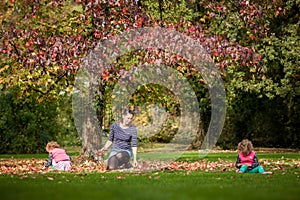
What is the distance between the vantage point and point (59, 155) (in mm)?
11977

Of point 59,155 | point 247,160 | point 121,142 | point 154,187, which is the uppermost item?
point 121,142

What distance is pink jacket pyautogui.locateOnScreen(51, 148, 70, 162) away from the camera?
469 inches

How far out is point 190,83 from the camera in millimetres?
21391

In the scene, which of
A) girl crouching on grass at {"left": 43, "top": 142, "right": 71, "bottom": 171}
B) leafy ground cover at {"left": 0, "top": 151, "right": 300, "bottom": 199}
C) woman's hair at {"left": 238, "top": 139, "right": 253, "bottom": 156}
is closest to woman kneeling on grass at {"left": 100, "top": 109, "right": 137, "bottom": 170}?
girl crouching on grass at {"left": 43, "top": 142, "right": 71, "bottom": 171}

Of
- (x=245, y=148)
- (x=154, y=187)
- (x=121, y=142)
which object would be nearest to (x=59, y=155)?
(x=121, y=142)

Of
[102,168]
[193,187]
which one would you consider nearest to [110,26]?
A: [102,168]

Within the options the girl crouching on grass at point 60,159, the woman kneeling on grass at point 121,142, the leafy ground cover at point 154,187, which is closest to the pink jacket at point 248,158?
the leafy ground cover at point 154,187

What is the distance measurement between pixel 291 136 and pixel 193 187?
16505mm

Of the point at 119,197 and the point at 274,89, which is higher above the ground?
the point at 274,89

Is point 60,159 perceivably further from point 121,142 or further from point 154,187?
point 154,187

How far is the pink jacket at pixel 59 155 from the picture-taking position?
1191cm

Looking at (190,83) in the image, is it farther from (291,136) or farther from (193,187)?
(193,187)

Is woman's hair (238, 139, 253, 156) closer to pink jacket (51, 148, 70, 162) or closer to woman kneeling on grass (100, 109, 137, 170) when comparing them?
woman kneeling on grass (100, 109, 137, 170)

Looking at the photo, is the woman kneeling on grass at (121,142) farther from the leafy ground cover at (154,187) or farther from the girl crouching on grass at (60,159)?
the leafy ground cover at (154,187)
